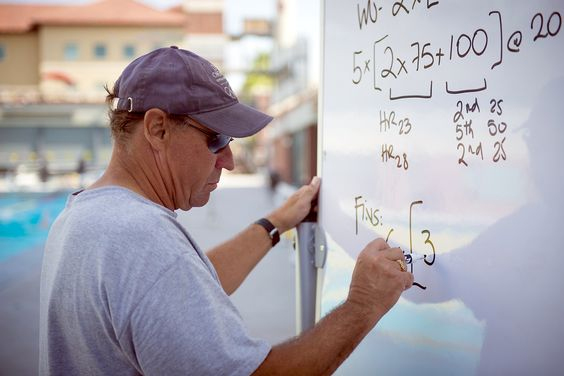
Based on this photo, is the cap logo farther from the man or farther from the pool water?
the pool water

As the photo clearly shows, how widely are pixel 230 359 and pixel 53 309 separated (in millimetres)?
422

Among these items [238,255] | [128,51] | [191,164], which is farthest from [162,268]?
[128,51]

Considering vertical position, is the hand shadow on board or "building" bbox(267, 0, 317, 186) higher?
"building" bbox(267, 0, 317, 186)

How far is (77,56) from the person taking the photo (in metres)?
36.4

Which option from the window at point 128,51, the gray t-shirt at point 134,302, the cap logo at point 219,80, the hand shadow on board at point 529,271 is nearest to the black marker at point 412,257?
the hand shadow on board at point 529,271

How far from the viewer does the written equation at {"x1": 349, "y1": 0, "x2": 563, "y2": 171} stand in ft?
3.41

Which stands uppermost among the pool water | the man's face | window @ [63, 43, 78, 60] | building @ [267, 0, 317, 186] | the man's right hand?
window @ [63, 43, 78, 60]

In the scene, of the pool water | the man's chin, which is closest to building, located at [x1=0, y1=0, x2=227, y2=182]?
the pool water

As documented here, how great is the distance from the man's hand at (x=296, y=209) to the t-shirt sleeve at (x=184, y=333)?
873 millimetres

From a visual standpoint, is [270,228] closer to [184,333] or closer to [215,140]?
[215,140]

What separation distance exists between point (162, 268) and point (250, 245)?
0.89m

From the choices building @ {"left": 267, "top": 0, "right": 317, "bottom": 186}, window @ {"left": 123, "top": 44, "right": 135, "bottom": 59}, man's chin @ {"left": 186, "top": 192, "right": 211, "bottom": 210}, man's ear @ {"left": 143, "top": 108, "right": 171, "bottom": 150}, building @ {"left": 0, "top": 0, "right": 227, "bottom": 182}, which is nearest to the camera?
man's ear @ {"left": 143, "top": 108, "right": 171, "bottom": 150}

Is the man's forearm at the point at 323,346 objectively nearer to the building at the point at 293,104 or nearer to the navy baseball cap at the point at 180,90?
the navy baseball cap at the point at 180,90

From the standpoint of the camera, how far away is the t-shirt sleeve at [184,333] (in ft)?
3.26
